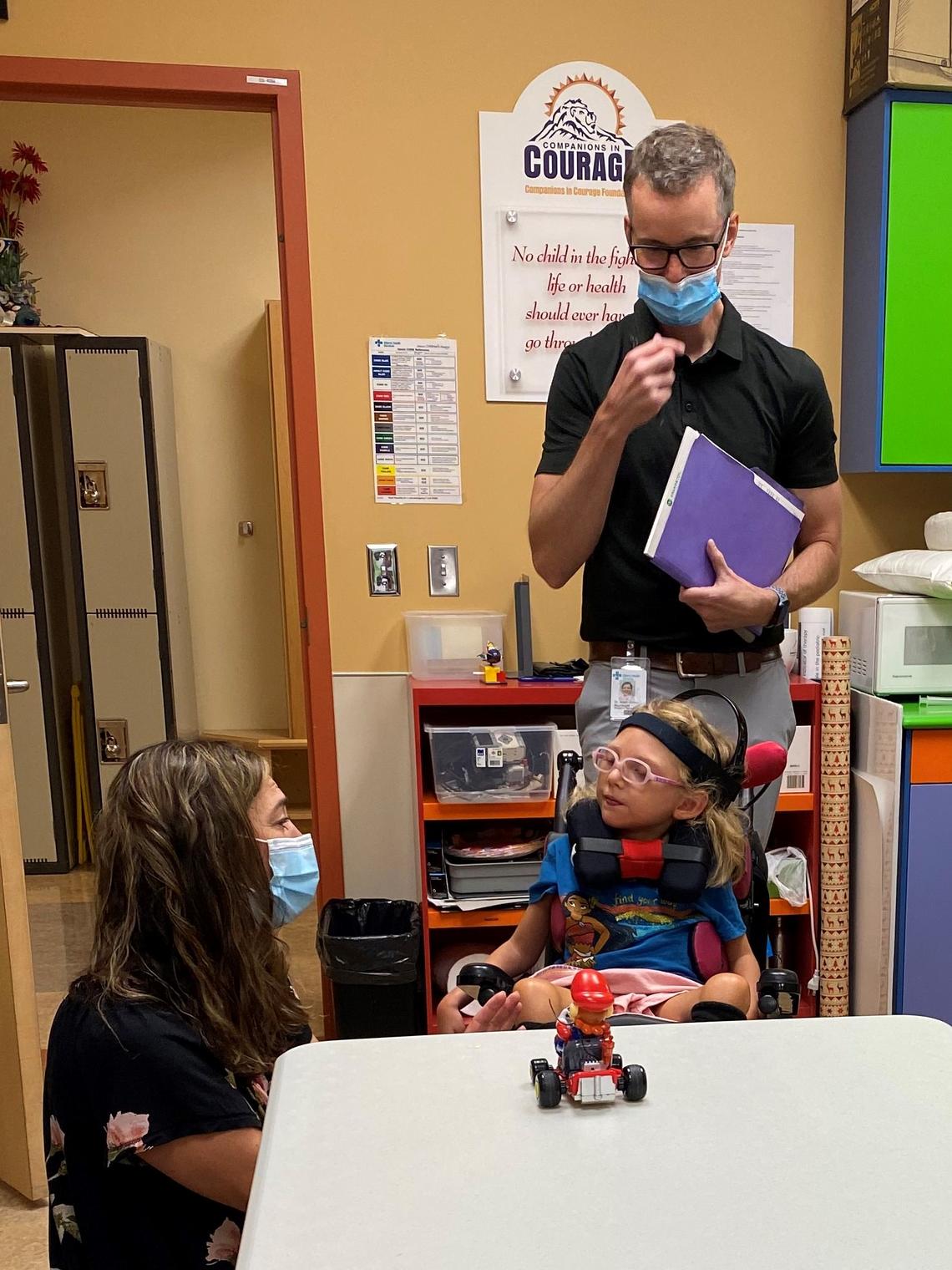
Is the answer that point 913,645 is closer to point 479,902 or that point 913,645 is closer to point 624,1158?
point 479,902

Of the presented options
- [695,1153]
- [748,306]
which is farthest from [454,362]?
[695,1153]

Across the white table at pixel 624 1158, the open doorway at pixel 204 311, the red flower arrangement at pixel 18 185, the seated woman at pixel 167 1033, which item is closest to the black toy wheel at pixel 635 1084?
the white table at pixel 624 1158

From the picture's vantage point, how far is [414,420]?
271cm

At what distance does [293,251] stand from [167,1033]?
2.09 metres

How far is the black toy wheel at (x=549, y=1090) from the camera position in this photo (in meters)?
0.89

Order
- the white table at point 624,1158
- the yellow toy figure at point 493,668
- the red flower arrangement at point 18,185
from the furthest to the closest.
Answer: the red flower arrangement at point 18,185 < the yellow toy figure at point 493,668 < the white table at point 624,1158

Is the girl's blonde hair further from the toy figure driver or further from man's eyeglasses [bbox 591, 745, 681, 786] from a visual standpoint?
the toy figure driver

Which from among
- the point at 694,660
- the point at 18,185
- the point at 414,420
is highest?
the point at 18,185

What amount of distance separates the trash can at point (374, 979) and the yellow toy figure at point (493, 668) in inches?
25.1

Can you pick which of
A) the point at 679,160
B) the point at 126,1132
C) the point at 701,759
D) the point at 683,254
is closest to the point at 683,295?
the point at 683,254

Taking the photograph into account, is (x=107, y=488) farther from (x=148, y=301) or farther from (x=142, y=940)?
(x=142, y=940)

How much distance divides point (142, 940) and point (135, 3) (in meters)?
2.37

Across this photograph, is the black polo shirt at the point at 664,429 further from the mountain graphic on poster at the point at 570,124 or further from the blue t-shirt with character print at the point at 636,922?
the mountain graphic on poster at the point at 570,124

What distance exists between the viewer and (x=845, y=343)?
2.79m
